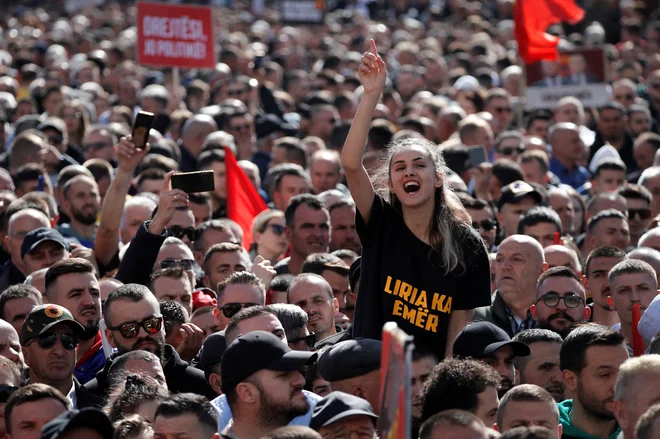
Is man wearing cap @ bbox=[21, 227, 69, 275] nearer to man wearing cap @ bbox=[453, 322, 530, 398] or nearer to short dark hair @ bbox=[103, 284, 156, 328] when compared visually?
short dark hair @ bbox=[103, 284, 156, 328]

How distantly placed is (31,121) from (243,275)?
7460 millimetres

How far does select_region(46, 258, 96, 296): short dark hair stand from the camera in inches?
305

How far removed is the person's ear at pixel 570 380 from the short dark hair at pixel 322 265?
2591mm

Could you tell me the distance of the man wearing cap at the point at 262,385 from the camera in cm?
526

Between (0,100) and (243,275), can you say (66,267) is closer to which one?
(243,275)

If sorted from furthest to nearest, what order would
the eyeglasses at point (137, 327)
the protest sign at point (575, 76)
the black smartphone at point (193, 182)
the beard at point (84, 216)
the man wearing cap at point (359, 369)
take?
the protest sign at point (575, 76)
the beard at point (84, 216)
the black smartphone at point (193, 182)
the eyeglasses at point (137, 327)
the man wearing cap at point (359, 369)

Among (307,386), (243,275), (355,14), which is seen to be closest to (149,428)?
(307,386)

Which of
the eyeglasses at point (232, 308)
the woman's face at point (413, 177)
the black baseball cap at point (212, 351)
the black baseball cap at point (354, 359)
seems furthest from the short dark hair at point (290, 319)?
the black baseball cap at point (354, 359)

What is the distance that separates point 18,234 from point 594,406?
4932 millimetres

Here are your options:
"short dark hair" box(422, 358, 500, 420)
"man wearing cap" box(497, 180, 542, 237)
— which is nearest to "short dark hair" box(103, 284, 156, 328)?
"short dark hair" box(422, 358, 500, 420)

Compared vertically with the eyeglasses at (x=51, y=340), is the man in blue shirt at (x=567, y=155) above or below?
below

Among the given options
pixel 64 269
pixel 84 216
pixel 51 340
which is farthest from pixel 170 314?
pixel 84 216

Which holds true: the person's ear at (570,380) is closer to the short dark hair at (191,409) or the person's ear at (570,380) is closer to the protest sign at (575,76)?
the short dark hair at (191,409)

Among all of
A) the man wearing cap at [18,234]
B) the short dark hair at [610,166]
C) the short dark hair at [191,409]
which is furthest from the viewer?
the short dark hair at [610,166]
